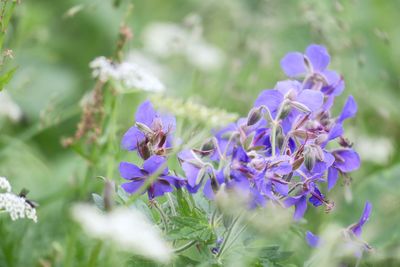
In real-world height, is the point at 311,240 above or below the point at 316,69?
below

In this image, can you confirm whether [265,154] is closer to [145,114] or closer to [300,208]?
[300,208]

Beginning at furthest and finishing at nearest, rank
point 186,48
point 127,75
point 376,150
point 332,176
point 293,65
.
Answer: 1. point 186,48
2. point 376,150
3. point 127,75
4. point 293,65
5. point 332,176

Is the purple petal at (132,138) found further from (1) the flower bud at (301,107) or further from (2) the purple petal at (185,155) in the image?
(1) the flower bud at (301,107)

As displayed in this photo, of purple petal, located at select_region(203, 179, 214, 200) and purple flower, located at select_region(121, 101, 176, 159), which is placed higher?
purple flower, located at select_region(121, 101, 176, 159)

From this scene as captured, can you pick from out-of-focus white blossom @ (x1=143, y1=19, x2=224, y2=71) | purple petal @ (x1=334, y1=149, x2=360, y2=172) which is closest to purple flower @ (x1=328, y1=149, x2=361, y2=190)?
purple petal @ (x1=334, y1=149, x2=360, y2=172)

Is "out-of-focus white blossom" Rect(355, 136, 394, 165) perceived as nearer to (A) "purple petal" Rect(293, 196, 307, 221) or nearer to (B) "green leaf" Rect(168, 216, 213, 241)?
(A) "purple petal" Rect(293, 196, 307, 221)

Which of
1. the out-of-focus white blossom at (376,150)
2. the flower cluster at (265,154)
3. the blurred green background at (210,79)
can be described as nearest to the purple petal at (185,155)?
the flower cluster at (265,154)

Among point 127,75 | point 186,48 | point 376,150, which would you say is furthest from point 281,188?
point 186,48
